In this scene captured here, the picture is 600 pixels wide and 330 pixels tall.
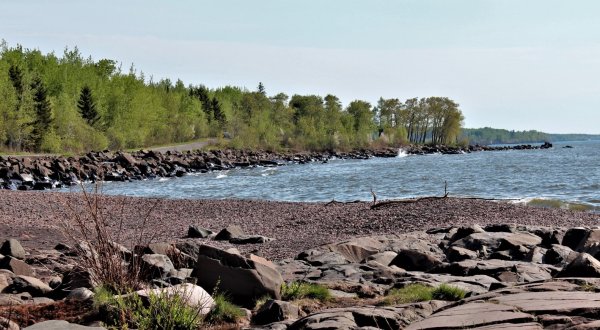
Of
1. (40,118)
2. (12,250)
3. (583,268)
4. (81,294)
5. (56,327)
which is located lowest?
(12,250)

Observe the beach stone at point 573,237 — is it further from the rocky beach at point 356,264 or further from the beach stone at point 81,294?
the beach stone at point 81,294

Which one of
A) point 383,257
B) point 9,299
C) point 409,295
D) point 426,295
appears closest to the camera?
point 9,299

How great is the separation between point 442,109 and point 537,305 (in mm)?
166644

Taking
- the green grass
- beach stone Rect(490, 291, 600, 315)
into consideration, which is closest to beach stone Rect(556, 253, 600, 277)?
beach stone Rect(490, 291, 600, 315)

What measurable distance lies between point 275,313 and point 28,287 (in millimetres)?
4102


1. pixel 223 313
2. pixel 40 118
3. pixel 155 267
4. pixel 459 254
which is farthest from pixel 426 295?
pixel 40 118

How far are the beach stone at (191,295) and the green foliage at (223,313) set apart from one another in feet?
0.22

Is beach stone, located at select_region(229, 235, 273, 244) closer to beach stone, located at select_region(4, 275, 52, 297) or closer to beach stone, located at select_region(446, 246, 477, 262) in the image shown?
beach stone, located at select_region(446, 246, 477, 262)

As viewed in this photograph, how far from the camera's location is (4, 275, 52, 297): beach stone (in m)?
10.0

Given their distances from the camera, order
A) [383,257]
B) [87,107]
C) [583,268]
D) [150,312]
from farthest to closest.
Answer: [87,107] → [383,257] → [583,268] → [150,312]

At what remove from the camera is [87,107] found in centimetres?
8238

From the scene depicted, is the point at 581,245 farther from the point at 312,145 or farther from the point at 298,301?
the point at 312,145

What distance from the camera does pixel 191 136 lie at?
11331cm

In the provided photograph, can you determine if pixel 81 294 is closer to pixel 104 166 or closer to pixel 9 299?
pixel 9 299
